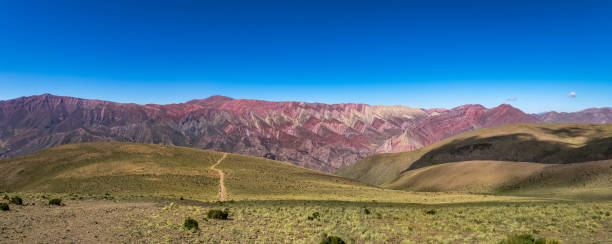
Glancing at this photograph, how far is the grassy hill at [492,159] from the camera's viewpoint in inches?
2721

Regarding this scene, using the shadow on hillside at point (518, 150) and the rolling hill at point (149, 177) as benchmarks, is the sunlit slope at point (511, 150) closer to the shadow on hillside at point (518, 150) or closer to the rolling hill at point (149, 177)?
the shadow on hillside at point (518, 150)

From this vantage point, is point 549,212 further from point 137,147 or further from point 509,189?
point 137,147

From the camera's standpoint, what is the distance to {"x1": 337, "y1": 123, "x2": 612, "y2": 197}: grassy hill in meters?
69.1

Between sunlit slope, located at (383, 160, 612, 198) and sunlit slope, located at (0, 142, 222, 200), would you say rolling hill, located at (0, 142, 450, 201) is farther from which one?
sunlit slope, located at (383, 160, 612, 198)

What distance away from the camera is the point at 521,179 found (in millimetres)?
62250

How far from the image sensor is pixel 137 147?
89.9 m

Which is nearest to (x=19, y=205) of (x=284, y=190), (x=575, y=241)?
(x=284, y=190)

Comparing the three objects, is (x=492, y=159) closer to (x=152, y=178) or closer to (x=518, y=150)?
(x=518, y=150)

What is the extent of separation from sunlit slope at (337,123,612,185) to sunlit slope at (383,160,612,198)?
140 feet

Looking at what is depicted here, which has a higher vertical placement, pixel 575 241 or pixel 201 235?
pixel 575 241

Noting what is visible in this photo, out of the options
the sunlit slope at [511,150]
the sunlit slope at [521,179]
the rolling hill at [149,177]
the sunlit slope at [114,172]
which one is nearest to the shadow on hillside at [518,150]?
the sunlit slope at [511,150]

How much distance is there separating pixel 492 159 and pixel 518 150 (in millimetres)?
10331

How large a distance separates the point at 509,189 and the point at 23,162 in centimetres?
10683

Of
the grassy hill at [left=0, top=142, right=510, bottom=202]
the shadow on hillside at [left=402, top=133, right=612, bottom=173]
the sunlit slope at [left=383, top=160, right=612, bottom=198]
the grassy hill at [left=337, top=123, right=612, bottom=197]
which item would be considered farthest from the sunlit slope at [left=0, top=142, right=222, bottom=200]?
the shadow on hillside at [left=402, top=133, right=612, bottom=173]
